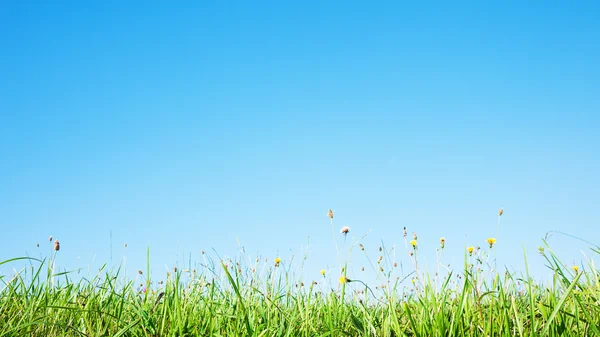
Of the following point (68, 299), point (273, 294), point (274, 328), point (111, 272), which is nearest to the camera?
point (274, 328)

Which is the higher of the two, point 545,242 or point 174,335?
point 545,242

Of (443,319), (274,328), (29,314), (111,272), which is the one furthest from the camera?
(111,272)

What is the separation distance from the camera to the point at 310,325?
3012 mm

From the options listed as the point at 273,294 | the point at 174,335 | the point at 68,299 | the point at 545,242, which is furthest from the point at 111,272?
the point at 545,242

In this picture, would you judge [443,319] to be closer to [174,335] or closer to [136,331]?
[174,335]

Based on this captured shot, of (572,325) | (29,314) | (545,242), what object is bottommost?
(572,325)

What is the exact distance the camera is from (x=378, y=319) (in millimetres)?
3324

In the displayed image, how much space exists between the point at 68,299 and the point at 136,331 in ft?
3.60

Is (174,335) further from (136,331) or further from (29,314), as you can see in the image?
(29,314)

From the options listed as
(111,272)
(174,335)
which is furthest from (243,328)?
(111,272)

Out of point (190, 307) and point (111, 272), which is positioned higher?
point (111, 272)

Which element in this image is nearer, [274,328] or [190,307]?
[274,328]

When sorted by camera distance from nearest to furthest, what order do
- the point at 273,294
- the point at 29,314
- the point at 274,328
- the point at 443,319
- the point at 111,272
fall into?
the point at 443,319 → the point at 274,328 → the point at 29,314 → the point at 273,294 → the point at 111,272

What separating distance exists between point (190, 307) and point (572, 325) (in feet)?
7.59
